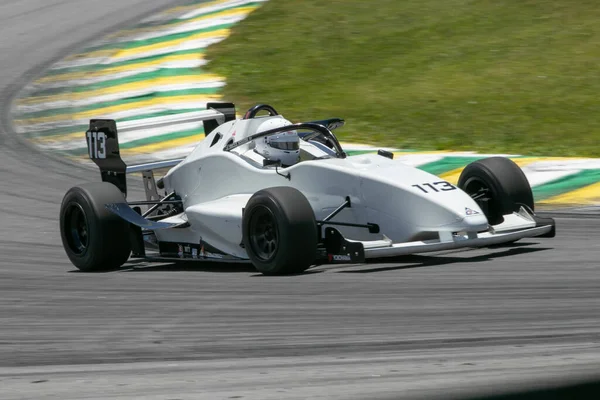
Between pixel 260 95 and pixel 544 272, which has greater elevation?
pixel 260 95

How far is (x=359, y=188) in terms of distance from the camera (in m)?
8.18

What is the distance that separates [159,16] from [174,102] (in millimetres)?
6213

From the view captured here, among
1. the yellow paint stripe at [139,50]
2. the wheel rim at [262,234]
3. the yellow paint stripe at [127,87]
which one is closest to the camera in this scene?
the wheel rim at [262,234]

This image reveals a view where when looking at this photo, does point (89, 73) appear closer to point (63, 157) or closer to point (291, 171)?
point (63, 157)

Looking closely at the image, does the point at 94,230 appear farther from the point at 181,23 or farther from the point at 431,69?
the point at 181,23

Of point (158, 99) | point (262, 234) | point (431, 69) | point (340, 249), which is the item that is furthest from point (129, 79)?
point (340, 249)

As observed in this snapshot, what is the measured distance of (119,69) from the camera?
18.4m

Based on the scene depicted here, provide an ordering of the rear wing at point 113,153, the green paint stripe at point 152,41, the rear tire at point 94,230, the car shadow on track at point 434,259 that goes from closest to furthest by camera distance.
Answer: the car shadow on track at point 434,259, the rear tire at point 94,230, the rear wing at point 113,153, the green paint stripe at point 152,41

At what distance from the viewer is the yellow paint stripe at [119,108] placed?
1617cm

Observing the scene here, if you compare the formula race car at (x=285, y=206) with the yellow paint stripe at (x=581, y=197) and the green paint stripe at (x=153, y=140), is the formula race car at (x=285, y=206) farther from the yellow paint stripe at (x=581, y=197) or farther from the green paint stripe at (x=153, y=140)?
the green paint stripe at (x=153, y=140)

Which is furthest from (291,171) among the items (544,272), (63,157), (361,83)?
(361,83)

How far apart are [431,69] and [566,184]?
6.46m

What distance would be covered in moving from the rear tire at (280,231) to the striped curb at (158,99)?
2.13 m

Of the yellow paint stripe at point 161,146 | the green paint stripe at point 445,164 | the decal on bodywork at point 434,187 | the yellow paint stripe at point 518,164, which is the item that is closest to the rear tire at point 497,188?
the decal on bodywork at point 434,187
